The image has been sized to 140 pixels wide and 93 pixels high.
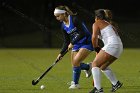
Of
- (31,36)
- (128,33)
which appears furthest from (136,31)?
(31,36)

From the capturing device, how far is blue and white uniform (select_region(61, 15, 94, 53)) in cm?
1256

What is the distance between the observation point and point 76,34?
1259 cm

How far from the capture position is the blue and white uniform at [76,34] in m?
12.6

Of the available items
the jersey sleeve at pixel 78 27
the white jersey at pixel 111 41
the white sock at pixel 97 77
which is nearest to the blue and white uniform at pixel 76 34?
the jersey sleeve at pixel 78 27

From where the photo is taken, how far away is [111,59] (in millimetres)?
11203

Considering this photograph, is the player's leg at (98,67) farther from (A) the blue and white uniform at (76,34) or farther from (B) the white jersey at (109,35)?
(A) the blue and white uniform at (76,34)

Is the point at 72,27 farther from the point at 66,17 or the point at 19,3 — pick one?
the point at 19,3

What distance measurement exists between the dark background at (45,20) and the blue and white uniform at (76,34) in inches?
970

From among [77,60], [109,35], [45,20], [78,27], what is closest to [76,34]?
[78,27]

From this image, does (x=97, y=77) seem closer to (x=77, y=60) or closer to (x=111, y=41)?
(x=111, y=41)

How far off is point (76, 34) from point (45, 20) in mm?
26551

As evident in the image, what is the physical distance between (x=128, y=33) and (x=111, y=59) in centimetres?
3257

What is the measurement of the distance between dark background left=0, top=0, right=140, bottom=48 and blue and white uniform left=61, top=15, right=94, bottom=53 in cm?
2464

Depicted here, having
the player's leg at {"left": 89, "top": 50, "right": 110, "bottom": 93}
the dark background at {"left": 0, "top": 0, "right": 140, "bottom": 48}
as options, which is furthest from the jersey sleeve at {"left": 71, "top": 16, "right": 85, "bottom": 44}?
the dark background at {"left": 0, "top": 0, "right": 140, "bottom": 48}
